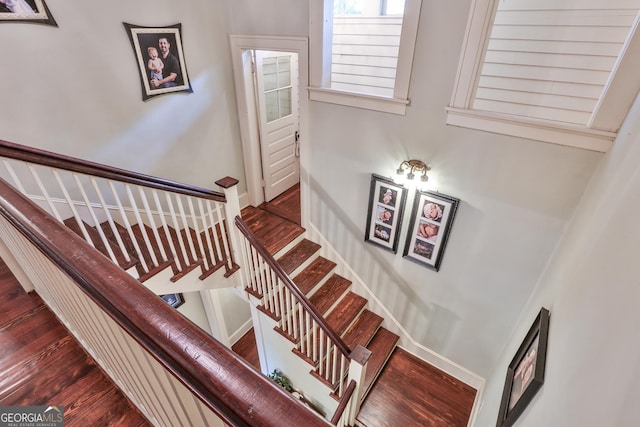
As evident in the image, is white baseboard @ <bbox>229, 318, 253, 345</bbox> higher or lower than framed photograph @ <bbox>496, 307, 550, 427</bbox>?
lower

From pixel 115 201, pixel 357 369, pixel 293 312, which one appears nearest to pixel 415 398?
pixel 357 369

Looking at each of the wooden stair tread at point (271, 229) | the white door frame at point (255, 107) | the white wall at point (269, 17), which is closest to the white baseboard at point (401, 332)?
the wooden stair tread at point (271, 229)

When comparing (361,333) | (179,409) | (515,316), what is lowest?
(361,333)

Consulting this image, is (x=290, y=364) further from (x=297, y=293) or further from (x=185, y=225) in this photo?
(x=185, y=225)

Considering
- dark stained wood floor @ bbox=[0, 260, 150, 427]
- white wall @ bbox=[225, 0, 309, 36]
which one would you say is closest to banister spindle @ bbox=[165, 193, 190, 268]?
dark stained wood floor @ bbox=[0, 260, 150, 427]

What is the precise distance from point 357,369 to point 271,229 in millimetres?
2030

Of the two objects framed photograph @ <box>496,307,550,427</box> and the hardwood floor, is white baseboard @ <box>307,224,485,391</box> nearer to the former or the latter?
the hardwood floor

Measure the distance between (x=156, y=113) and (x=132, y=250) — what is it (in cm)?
136

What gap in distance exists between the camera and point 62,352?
4.75 feet

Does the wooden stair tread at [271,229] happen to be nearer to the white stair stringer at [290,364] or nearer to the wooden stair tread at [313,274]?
the wooden stair tread at [313,274]

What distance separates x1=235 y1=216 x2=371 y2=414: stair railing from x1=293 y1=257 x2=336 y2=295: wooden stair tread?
0.45 metres

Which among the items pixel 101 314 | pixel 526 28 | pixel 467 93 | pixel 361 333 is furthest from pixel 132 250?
pixel 526 28

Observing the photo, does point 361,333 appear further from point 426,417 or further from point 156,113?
point 156,113

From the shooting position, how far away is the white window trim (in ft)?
7.38
